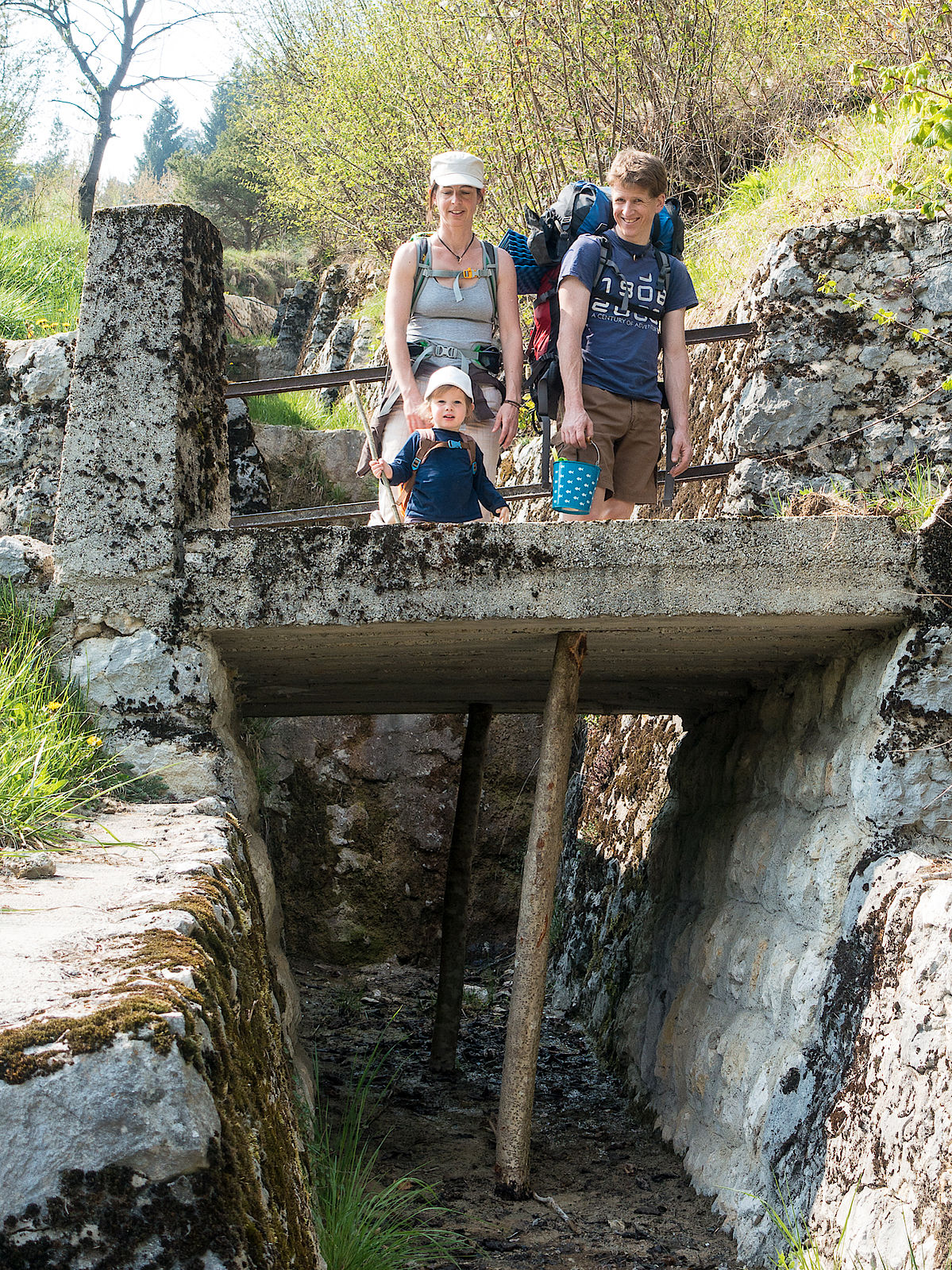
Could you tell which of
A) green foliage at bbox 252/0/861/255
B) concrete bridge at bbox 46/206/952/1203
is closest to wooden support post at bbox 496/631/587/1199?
concrete bridge at bbox 46/206/952/1203

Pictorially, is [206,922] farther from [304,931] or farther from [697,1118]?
[304,931]

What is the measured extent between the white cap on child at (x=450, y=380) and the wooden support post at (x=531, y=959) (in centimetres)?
90

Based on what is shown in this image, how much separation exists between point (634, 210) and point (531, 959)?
8.75 ft

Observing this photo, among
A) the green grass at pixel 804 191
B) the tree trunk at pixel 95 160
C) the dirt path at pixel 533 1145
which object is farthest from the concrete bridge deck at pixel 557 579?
the tree trunk at pixel 95 160

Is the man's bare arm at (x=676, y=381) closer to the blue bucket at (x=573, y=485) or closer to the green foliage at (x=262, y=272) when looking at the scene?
the blue bucket at (x=573, y=485)

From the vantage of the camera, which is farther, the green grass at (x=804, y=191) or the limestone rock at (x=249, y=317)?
the limestone rock at (x=249, y=317)

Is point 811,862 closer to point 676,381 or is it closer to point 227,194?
point 676,381

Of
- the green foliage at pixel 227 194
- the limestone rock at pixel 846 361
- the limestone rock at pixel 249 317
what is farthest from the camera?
the green foliage at pixel 227 194

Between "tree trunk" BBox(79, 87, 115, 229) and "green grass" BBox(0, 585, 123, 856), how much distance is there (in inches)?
539

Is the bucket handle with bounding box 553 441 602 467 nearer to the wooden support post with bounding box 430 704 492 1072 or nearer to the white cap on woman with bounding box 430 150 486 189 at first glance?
the white cap on woman with bounding box 430 150 486 189

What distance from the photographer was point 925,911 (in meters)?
2.83

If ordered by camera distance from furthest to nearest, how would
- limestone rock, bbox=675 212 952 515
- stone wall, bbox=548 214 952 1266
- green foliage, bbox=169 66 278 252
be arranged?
green foliage, bbox=169 66 278 252 < limestone rock, bbox=675 212 952 515 < stone wall, bbox=548 214 952 1266

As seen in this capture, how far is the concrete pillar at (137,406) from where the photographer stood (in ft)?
11.3

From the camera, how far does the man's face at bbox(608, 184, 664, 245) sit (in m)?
3.78
